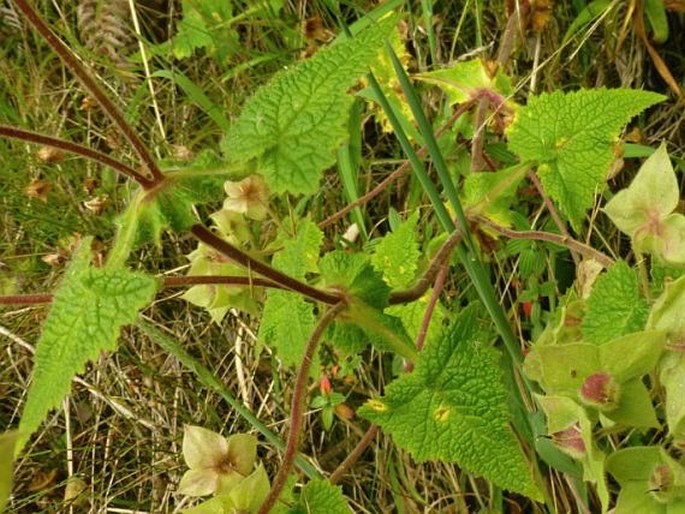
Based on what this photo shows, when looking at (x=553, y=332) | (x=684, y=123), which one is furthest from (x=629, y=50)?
(x=553, y=332)

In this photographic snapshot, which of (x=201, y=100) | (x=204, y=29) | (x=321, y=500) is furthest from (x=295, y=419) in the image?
(x=204, y=29)

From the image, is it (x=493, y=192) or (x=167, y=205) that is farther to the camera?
(x=493, y=192)

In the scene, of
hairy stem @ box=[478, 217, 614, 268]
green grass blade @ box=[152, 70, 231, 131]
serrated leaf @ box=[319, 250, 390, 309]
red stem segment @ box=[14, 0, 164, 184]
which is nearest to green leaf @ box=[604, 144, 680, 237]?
hairy stem @ box=[478, 217, 614, 268]

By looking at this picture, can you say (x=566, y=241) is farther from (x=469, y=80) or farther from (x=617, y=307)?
(x=469, y=80)

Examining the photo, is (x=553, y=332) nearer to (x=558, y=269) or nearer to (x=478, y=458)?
(x=478, y=458)

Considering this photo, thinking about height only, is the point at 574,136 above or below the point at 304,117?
below
